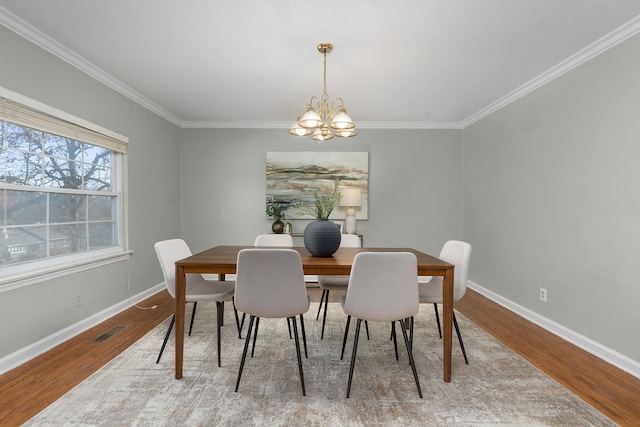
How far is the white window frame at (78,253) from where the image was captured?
2.34m

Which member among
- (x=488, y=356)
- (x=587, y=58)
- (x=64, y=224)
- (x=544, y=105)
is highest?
(x=587, y=58)

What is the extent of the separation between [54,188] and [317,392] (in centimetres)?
261

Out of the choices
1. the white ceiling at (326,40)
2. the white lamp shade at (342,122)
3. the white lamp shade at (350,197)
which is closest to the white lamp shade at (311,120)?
the white lamp shade at (342,122)

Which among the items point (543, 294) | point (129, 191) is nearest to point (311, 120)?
point (129, 191)

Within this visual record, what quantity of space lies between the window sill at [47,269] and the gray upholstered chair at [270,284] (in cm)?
161

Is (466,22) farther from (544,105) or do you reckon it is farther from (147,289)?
(147,289)

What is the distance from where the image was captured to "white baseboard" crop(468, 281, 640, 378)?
235cm

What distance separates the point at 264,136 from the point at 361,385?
3850 millimetres

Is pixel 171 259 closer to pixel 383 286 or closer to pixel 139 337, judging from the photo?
pixel 139 337

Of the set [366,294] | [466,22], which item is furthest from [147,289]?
[466,22]

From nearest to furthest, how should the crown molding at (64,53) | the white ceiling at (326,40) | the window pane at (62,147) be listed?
the white ceiling at (326,40)
the crown molding at (64,53)
the window pane at (62,147)

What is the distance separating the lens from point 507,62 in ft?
9.68

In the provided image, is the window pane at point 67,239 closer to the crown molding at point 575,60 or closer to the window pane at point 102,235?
the window pane at point 102,235

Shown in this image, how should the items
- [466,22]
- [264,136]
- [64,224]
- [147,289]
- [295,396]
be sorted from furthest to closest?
1. [264,136]
2. [147,289]
3. [64,224]
4. [466,22]
5. [295,396]
